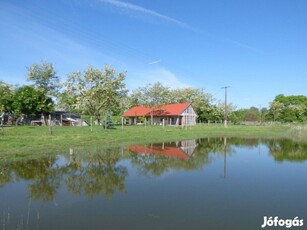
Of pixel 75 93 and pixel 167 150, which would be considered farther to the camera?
pixel 75 93

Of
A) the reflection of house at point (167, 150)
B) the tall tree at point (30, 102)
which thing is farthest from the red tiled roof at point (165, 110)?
the reflection of house at point (167, 150)

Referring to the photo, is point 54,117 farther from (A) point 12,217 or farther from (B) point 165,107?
(A) point 12,217

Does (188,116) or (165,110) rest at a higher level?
(165,110)

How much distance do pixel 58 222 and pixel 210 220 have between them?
3631 mm

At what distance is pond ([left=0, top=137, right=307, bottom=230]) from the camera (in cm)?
698

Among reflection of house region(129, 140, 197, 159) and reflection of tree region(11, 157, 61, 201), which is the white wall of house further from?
reflection of tree region(11, 157, 61, 201)

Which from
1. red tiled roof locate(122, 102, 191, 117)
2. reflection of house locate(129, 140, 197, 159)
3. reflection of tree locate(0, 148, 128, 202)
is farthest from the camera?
red tiled roof locate(122, 102, 191, 117)

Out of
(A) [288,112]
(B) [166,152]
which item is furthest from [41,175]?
(A) [288,112]

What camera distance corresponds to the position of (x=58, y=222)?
6.86m

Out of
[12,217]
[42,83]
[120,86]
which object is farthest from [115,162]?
[42,83]

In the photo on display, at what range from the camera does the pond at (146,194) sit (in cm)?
698

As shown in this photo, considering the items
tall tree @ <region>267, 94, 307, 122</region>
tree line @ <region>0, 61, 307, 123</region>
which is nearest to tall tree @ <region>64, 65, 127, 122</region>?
tree line @ <region>0, 61, 307, 123</region>

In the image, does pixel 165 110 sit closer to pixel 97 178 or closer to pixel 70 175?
pixel 70 175

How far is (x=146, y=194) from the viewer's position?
9.35 meters
